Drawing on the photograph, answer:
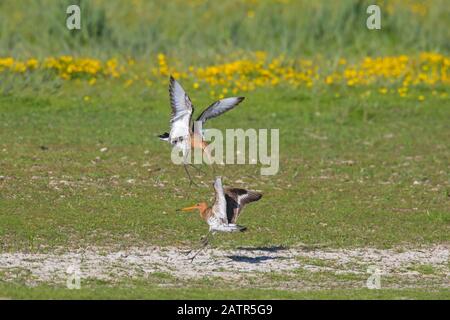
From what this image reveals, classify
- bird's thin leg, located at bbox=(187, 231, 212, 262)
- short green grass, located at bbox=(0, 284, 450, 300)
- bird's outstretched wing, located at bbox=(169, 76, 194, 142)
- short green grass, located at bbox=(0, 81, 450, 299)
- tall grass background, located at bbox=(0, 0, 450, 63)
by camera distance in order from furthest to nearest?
1. tall grass background, located at bbox=(0, 0, 450, 63)
2. short green grass, located at bbox=(0, 81, 450, 299)
3. bird's thin leg, located at bbox=(187, 231, 212, 262)
4. bird's outstretched wing, located at bbox=(169, 76, 194, 142)
5. short green grass, located at bbox=(0, 284, 450, 300)

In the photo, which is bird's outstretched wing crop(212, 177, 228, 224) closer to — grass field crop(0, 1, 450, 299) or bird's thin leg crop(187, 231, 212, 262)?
bird's thin leg crop(187, 231, 212, 262)

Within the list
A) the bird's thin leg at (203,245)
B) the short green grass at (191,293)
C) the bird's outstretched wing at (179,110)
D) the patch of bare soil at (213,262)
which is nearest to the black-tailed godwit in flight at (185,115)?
the bird's outstretched wing at (179,110)

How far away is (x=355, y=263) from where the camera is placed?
11203 mm

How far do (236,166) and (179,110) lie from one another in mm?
4362

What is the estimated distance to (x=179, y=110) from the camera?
10.8 meters

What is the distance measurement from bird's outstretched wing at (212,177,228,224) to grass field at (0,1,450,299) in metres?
0.52

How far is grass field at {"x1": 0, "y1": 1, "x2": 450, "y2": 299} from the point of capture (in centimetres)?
1065

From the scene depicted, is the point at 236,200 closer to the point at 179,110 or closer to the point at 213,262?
the point at 213,262

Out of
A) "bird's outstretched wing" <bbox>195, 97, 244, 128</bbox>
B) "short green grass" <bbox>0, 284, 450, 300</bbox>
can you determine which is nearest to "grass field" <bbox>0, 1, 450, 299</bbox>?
"short green grass" <bbox>0, 284, 450, 300</bbox>

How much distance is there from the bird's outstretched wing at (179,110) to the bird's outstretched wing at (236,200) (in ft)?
2.37

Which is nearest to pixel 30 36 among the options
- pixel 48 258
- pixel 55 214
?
pixel 55 214

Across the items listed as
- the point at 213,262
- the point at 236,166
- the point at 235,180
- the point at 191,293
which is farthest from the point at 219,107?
the point at 236,166

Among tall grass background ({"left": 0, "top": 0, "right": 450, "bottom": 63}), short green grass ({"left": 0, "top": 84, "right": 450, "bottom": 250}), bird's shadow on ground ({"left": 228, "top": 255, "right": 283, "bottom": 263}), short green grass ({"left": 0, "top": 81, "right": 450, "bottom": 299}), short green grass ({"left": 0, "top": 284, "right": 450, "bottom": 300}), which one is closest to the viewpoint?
short green grass ({"left": 0, "top": 284, "right": 450, "bottom": 300})
